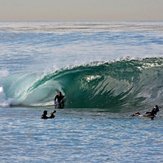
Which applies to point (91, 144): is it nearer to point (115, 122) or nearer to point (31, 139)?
point (31, 139)

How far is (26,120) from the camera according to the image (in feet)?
102

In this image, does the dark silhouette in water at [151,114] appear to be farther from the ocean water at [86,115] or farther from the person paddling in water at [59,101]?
the person paddling in water at [59,101]

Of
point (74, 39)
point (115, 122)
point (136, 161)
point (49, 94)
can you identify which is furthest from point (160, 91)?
point (74, 39)

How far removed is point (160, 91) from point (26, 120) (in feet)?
30.6

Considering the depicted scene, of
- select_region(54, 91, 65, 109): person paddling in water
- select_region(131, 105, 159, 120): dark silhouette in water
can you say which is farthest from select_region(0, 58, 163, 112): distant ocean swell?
select_region(131, 105, 159, 120): dark silhouette in water

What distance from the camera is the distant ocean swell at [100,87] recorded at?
37.8 m

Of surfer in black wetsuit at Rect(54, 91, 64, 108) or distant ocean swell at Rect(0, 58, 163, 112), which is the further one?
distant ocean swell at Rect(0, 58, 163, 112)

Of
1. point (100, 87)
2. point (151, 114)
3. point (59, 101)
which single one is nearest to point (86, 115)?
point (151, 114)

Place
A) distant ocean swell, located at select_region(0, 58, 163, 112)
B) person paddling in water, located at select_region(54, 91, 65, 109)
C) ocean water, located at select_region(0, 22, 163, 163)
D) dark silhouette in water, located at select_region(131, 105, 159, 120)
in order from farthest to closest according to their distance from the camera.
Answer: distant ocean swell, located at select_region(0, 58, 163, 112) → person paddling in water, located at select_region(54, 91, 65, 109) → dark silhouette in water, located at select_region(131, 105, 159, 120) → ocean water, located at select_region(0, 22, 163, 163)

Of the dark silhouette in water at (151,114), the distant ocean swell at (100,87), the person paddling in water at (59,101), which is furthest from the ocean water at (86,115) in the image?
the person paddling in water at (59,101)

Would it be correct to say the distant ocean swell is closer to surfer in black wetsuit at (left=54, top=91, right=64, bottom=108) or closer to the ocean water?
the ocean water

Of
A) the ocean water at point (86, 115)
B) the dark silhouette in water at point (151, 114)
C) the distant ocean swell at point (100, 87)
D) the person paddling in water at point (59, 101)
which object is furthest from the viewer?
the distant ocean swell at point (100, 87)

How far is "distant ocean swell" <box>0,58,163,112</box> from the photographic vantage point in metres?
37.8

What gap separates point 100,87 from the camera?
132 ft
